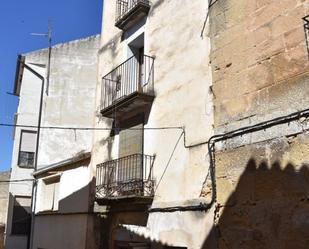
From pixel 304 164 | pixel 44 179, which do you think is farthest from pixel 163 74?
pixel 44 179

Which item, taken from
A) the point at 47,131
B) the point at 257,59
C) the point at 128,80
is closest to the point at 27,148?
the point at 47,131

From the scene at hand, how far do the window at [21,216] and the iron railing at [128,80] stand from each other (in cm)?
805

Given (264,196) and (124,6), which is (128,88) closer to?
(124,6)

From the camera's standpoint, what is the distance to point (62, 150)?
53.0 ft

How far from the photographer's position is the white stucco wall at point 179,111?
723cm

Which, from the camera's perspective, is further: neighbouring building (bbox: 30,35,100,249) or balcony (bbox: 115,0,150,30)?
neighbouring building (bbox: 30,35,100,249)

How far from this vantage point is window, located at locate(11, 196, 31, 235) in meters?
16.6

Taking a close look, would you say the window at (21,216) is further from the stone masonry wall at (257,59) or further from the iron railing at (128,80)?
the stone masonry wall at (257,59)

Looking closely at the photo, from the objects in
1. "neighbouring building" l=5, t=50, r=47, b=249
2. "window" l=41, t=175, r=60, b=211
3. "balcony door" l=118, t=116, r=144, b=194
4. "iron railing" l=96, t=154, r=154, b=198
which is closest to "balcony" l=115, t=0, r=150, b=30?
"balcony door" l=118, t=116, r=144, b=194

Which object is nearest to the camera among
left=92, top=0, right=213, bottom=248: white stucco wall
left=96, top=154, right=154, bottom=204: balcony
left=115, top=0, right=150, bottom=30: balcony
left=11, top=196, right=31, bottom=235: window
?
left=92, top=0, right=213, bottom=248: white stucco wall

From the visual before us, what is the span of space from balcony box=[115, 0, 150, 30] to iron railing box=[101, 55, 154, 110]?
0.89 m

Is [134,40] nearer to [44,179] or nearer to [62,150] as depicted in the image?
[44,179]

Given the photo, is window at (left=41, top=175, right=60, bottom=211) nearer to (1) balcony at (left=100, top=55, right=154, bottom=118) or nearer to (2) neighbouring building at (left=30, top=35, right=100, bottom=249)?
(2) neighbouring building at (left=30, top=35, right=100, bottom=249)

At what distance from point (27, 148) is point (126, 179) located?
10.1m
